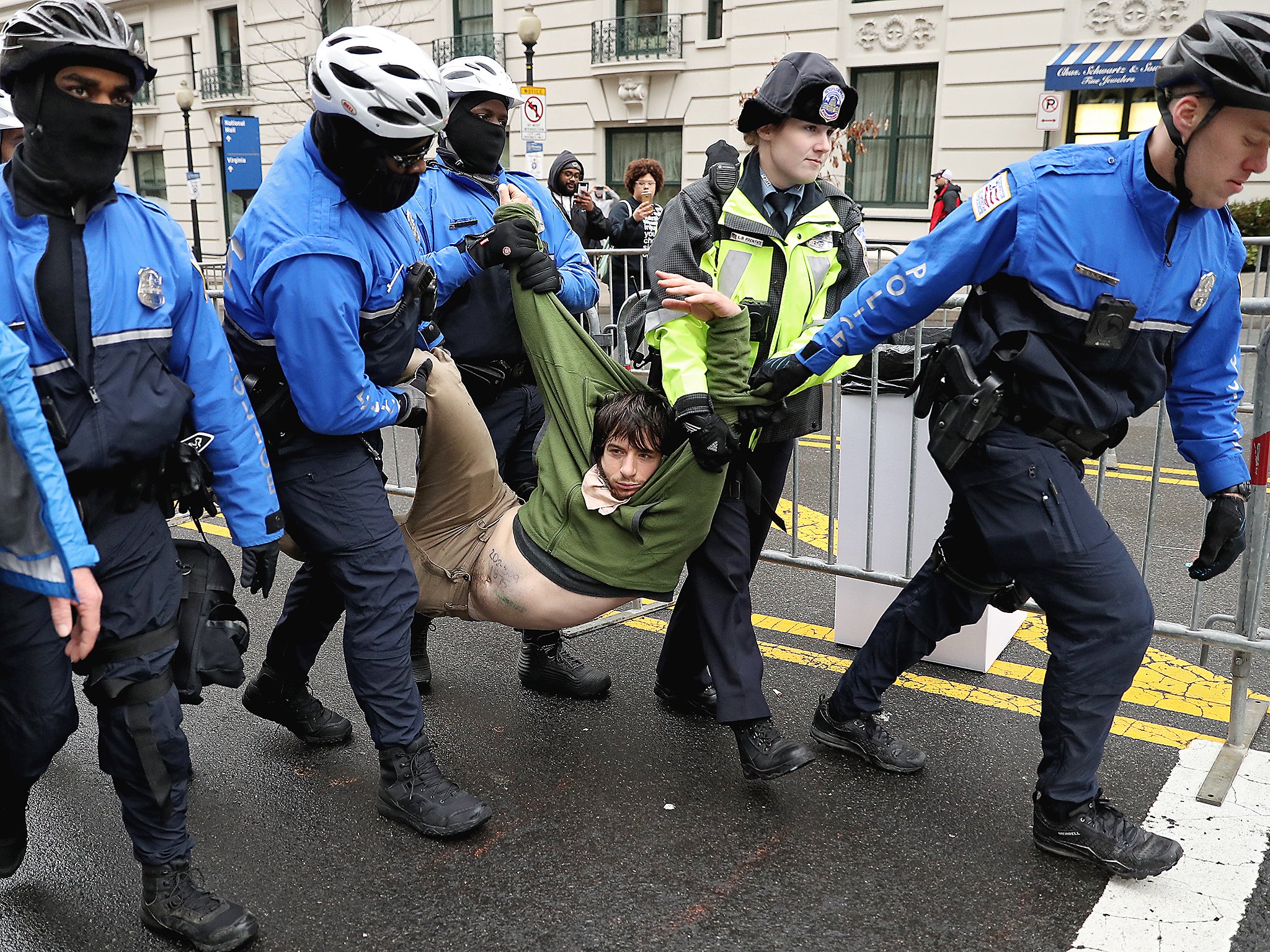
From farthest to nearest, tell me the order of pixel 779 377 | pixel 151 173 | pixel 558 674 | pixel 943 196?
pixel 151 173 < pixel 943 196 < pixel 558 674 < pixel 779 377

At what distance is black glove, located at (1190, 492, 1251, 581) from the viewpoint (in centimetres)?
298

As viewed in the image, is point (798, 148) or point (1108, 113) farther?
point (1108, 113)

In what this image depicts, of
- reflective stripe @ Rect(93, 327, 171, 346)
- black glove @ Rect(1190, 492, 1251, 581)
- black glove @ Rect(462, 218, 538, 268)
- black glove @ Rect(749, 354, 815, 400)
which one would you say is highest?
black glove @ Rect(462, 218, 538, 268)

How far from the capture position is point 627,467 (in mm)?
3391

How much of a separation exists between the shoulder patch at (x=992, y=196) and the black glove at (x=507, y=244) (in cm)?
142

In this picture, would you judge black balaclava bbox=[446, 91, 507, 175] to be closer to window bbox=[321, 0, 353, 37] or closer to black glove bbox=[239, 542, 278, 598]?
black glove bbox=[239, 542, 278, 598]

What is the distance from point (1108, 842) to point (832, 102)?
2210 mm

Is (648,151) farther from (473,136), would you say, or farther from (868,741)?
(868,741)

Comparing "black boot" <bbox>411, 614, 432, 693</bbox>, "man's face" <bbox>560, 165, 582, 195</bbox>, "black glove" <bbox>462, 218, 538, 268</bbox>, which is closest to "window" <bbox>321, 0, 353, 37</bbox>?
"man's face" <bbox>560, 165, 582, 195</bbox>

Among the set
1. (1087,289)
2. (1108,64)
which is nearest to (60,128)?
(1087,289)

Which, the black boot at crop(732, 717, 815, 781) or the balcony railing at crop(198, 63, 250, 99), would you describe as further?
the balcony railing at crop(198, 63, 250, 99)

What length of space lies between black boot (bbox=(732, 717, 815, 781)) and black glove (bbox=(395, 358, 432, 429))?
4.48 ft

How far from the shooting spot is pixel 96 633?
2420 millimetres

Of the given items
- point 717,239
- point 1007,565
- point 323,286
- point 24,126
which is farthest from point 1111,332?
point 24,126
